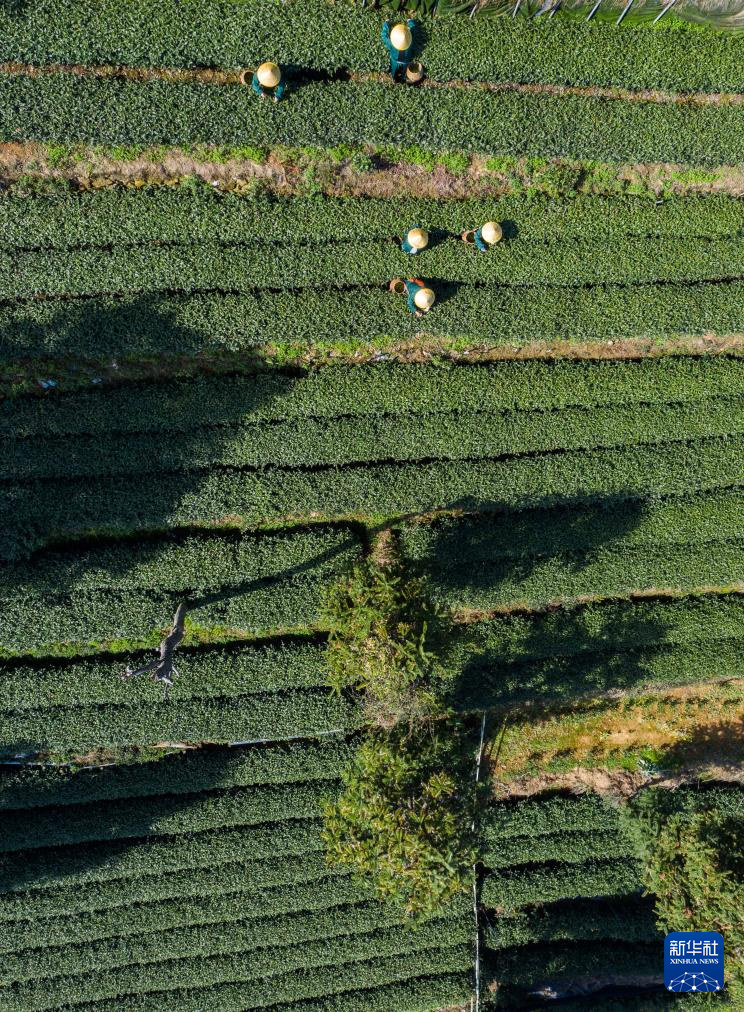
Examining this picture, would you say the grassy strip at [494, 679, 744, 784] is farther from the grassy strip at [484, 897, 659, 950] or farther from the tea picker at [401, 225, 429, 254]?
the tea picker at [401, 225, 429, 254]

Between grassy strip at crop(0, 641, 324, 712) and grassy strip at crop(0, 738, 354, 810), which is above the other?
grassy strip at crop(0, 641, 324, 712)

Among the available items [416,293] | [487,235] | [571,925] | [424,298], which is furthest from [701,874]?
[487,235]

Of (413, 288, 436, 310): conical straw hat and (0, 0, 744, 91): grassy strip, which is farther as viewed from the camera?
(413, 288, 436, 310): conical straw hat

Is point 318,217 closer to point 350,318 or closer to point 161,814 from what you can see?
point 350,318

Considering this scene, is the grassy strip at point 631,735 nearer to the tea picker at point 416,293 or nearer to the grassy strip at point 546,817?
the grassy strip at point 546,817

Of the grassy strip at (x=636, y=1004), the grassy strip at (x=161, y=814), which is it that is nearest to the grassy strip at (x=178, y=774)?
the grassy strip at (x=161, y=814)

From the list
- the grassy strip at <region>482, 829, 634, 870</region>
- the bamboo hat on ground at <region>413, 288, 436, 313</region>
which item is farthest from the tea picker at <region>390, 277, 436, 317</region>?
the grassy strip at <region>482, 829, 634, 870</region>

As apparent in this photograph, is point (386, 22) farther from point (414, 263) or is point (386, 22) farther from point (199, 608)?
point (199, 608)

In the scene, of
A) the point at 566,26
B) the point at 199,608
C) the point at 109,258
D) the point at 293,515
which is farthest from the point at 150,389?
the point at 566,26
